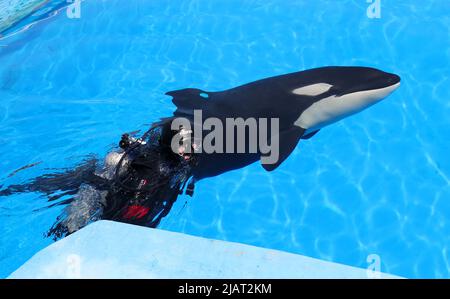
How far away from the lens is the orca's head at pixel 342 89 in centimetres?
552

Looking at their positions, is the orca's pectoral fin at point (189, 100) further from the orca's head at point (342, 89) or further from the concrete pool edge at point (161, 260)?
the concrete pool edge at point (161, 260)

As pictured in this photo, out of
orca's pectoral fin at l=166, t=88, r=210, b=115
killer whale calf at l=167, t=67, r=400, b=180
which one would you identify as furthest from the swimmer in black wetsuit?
orca's pectoral fin at l=166, t=88, r=210, b=115

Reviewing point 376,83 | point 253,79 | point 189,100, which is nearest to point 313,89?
point 376,83

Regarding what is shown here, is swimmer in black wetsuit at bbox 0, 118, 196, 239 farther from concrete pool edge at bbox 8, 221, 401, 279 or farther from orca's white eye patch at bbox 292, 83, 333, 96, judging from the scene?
orca's white eye patch at bbox 292, 83, 333, 96

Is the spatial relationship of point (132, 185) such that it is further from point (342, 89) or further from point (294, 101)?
point (342, 89)

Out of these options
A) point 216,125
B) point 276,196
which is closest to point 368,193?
point 276,196

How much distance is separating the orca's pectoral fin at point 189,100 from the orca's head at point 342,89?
116 centimetres

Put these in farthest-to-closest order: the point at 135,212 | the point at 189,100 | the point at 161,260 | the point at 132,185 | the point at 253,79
A: the point at 253,79, the point at 189,100, the point at 135,212, the point at 132,185, the point at 161,260

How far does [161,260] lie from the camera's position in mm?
2734

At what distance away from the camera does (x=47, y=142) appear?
6566 millimetres

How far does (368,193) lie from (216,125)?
208 centimetres

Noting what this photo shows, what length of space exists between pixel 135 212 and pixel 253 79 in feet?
13.5

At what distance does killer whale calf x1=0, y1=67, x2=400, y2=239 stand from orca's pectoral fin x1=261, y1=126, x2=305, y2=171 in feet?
0.04
